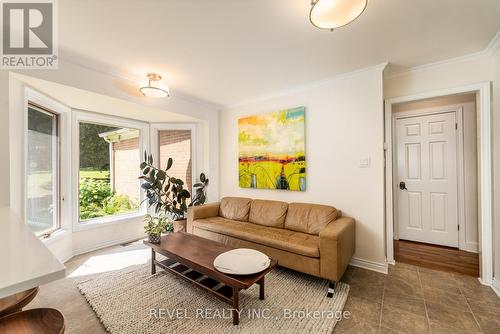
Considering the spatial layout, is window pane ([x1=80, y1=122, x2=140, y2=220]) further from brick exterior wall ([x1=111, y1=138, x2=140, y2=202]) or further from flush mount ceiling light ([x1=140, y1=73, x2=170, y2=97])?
flush mount ceiling light ([x1=140, y1=73, x2=170, y2=97])

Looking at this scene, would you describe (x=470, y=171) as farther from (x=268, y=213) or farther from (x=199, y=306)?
(x=199, y=306)

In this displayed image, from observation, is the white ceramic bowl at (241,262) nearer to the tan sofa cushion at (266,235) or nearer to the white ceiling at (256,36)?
the tan sofa cushion at (266,235)

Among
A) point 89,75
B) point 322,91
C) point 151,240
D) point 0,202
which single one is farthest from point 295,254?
point 89,75

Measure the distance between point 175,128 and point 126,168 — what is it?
1155mm

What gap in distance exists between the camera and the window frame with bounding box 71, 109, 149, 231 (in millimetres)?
3072

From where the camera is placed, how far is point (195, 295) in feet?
6.61

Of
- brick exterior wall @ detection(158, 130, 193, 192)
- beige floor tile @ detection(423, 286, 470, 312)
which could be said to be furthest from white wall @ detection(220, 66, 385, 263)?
brick exterior wall @ detection(158, 130, 193, 192)

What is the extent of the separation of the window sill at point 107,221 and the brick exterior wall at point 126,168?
310 mm

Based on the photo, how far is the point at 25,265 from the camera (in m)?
0.62

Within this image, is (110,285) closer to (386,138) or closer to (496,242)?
(386,138)

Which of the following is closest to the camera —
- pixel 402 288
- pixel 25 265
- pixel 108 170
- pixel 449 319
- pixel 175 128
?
pixel 25 265

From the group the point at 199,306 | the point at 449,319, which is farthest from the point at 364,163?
the point at 199,306

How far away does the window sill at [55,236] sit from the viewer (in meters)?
2.51

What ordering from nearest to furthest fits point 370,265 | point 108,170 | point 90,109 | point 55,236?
point 370,265, point 55,236, point 90,109, point 108,170
